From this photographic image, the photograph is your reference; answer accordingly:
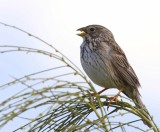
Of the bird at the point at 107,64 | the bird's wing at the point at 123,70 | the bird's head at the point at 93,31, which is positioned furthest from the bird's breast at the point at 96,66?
the bird's head at the point at 93,31

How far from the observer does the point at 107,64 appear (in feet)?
21.5

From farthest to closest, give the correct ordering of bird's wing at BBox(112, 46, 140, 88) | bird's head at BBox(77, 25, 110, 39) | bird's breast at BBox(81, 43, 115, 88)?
1. bird's head at BBox(77, 25, 110, 39)
2. bird's wing at BBox(112, 46, 140, 88)
3. bird's breast at BBox(81, 43, 115, 88)

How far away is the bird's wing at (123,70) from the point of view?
6.69m

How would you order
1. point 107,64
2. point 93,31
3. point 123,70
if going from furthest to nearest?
point 93,31 < point 123,70 < point 107,64

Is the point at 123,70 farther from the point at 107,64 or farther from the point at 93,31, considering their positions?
the point at 93,31

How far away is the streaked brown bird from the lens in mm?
6328

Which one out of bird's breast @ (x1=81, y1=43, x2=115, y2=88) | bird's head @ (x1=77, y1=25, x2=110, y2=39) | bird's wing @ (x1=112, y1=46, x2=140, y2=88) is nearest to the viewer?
bird's breast @ (x1=81, y1=43, x2=115, y2=88)

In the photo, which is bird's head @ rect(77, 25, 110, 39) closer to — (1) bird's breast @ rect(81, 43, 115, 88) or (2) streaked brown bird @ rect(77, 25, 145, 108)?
(2) streaked brown bird @ rect(77, 25, 145, 108)

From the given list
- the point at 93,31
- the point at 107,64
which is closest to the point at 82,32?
the point at 93,31

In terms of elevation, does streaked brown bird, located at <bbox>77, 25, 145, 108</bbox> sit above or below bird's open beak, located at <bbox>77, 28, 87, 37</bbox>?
below

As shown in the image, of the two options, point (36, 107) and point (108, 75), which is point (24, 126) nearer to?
point (36, 107)

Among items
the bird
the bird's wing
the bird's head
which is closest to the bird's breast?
the bird

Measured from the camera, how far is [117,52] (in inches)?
275

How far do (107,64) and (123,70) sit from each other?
1.29 ft
